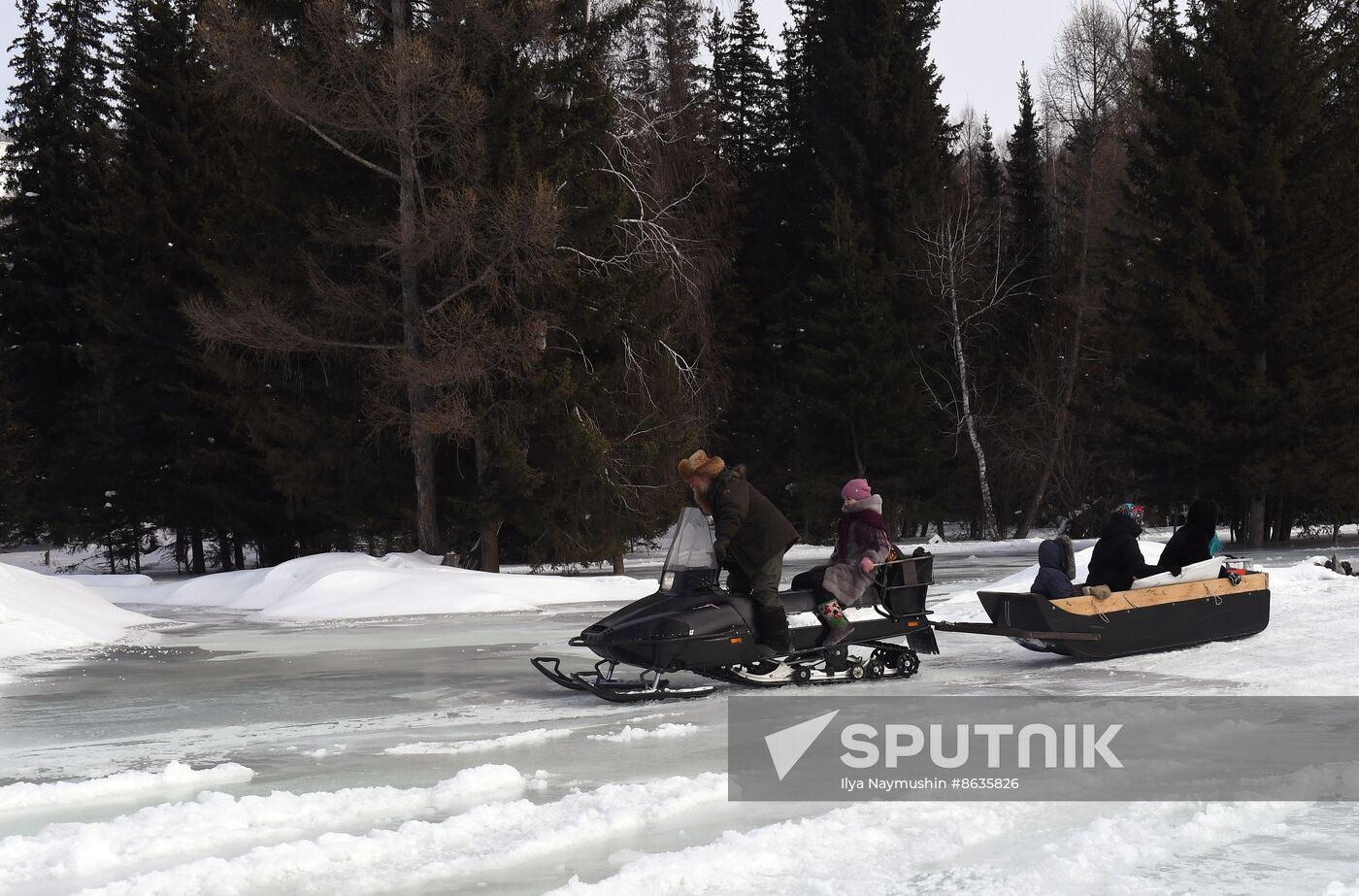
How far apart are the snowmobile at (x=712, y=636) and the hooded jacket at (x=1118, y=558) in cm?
166

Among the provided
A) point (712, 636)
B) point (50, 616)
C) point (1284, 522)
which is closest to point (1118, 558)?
point (712, 636)

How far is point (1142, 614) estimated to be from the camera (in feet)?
30.5

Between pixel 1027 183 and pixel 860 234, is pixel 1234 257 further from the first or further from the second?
pixel 1027 183

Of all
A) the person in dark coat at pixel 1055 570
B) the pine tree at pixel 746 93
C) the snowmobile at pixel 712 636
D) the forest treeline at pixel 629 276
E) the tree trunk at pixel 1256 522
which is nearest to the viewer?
the snowmobile at pixel 712 636

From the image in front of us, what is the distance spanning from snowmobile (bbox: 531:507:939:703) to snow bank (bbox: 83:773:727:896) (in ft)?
7.66

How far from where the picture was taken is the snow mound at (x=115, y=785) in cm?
566

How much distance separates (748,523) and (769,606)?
0.56 meters

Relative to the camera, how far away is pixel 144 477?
28469 millimetres

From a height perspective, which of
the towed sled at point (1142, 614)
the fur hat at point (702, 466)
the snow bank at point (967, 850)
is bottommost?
the snow bank at point (967, 850)

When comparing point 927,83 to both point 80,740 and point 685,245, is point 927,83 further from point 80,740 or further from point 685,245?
point 80,740

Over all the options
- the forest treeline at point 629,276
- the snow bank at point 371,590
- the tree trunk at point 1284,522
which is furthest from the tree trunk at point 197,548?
the tree trunk at point 1284,522

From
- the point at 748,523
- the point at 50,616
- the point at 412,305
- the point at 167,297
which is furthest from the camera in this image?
the point at 167,297

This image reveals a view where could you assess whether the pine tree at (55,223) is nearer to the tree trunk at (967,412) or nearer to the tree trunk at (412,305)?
the tree trunk at (412,305)

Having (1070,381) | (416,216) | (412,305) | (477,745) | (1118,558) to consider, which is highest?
(416,216)
